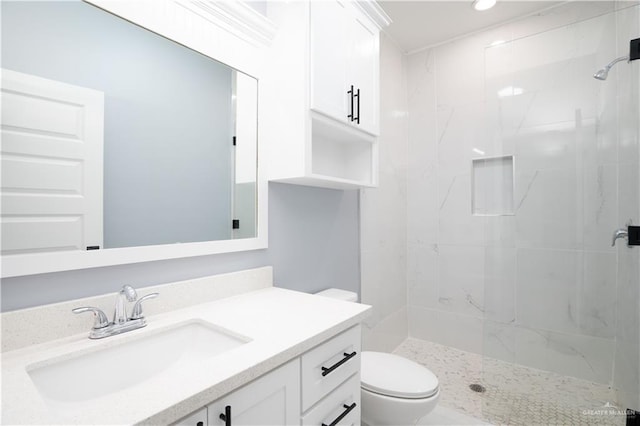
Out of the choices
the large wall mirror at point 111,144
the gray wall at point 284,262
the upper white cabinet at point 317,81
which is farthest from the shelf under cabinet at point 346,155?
the large wall mirror at point 111,144

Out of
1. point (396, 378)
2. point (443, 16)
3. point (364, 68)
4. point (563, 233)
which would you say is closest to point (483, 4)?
point (443, 16)

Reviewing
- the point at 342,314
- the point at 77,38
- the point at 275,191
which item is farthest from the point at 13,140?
the point at 342,314

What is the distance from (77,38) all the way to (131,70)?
16 centimetres

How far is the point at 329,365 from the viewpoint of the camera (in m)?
0.97

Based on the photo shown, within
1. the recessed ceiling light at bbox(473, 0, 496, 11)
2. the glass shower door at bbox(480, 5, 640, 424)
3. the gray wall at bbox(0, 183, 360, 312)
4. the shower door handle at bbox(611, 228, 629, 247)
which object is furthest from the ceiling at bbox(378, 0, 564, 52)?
the shower door handle at bbox(611, 228, 629, 247)

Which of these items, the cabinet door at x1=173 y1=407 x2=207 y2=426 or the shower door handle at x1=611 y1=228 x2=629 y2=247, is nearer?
the cabinet door at x1=173 y1=407 x2=207 y2=426

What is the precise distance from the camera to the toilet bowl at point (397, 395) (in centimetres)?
131

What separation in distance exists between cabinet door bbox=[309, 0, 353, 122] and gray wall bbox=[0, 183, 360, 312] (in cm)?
47

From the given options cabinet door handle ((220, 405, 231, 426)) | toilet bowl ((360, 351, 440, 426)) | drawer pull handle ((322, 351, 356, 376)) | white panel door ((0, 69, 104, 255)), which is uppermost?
white panel door ((0, 69, 104, 255))

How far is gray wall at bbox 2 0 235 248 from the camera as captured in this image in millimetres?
881

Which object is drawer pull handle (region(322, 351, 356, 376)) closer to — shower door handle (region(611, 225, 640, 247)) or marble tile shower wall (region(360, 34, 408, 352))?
marble tile shower wall (region(360, 34, 408, 352))

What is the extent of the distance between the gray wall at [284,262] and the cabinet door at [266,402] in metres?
0.58

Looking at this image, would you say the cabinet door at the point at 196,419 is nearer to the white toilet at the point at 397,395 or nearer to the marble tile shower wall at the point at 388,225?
the white toilet at the point at 397,395

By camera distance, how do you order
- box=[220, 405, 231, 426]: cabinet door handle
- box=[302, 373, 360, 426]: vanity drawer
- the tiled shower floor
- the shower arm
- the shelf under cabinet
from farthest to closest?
the shelf under cabinet < the tiled shower floor < the shower arm < box=[302, 373, 360, 426]: vanity drawer < box=[220, 405, 231, 426]: cabinet door handle
